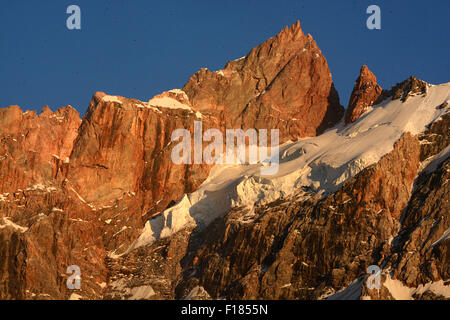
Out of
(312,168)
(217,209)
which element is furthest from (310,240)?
(217,209)

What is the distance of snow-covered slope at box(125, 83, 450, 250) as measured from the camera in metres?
176

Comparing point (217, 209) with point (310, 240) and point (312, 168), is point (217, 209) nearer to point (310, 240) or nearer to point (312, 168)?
point (312, 168)

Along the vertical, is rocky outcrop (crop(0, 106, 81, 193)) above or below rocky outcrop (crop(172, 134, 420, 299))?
above

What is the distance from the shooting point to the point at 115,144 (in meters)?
196

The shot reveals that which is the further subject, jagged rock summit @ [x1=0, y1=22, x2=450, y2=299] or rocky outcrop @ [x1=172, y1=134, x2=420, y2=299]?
jagged rock summit @ [x1=0, y1=22, x2=450, y2=299]

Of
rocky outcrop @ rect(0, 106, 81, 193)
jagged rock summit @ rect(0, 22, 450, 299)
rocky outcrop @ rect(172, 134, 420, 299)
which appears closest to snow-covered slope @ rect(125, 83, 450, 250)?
jagged rock summit @ rect(0, 22, 450, 299)

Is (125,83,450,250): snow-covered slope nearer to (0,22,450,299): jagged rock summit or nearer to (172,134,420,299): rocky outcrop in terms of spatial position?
(0,22,450,299): jagged rock summit

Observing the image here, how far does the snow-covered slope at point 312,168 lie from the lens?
176m

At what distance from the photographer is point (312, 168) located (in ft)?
591

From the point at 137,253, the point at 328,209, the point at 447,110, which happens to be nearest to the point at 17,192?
the point at 137,253

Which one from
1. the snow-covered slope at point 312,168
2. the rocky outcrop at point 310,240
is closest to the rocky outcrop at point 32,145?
the snow-covered slope at point 312,168

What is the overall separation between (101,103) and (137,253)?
2891cm
